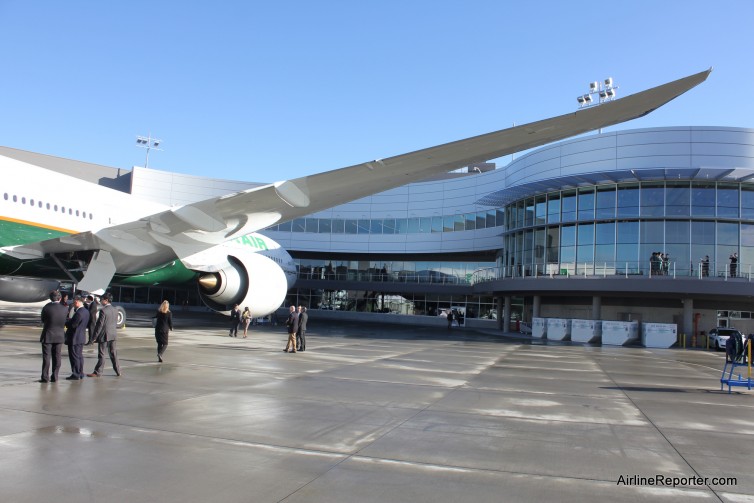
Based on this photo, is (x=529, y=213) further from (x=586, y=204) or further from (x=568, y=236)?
(x=586, y=204)

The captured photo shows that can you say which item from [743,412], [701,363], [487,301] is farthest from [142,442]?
[487,301]

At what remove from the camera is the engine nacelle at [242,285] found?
17.9 meters

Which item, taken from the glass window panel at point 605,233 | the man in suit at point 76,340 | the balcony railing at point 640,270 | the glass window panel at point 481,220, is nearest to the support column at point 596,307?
the balcony railing at point 640,270

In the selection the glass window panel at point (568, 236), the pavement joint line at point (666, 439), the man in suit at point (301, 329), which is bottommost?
the pavement joint line at point (666, 439)

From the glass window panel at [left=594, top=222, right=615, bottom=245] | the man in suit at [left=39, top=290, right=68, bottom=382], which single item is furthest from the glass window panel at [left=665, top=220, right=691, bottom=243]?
the man in suit at [left=39, top=290, right=68, bottom=382]

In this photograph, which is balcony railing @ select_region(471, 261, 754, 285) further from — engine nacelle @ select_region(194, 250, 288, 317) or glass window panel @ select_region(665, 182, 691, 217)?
engine nacelle @ select_region(194, 250, 288, 317)

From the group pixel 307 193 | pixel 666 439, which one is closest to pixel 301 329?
pixel 307 193

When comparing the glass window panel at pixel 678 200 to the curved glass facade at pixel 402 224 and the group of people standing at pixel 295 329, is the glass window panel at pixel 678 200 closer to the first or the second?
the curved glass facade at pixel 402 224

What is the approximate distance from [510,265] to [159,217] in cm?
2706

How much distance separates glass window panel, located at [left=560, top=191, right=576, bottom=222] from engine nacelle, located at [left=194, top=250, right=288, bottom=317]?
19.5 metres

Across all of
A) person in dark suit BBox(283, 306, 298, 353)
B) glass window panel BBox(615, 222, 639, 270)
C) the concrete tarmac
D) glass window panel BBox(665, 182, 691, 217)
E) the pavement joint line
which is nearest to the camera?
the concrete tarmac

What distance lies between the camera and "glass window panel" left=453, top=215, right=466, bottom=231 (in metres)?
43.8

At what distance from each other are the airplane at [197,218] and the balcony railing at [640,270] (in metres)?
17.5

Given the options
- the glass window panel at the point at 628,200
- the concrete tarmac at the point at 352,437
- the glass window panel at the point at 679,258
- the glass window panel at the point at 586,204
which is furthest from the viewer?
the glass window panel at the point at 586,204
